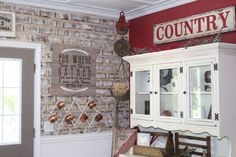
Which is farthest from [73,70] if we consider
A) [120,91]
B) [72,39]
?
[120,91]

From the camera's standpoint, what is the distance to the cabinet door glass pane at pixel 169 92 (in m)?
3.84

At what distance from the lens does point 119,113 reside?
4980 mm

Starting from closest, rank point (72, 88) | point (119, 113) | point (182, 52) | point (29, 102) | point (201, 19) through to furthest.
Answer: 1. point (182, 52)
2. point (201, 19)
3. point (29, 102)
4. point (72, 88)
5. point (119, 113)

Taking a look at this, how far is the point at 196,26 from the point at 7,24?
7.12 feet

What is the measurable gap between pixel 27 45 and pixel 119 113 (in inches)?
63.2

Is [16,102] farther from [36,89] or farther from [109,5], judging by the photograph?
[109,5]

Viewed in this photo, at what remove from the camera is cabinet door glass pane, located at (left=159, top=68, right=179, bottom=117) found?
3.84 metres

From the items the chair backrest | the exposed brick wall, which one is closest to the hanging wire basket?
the exposed brick wall

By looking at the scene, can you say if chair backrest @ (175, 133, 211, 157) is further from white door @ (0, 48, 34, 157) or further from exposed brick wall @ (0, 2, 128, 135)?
white door @ (0, 48, 34, 157)

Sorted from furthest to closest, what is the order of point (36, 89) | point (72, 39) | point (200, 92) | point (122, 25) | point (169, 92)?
1. point (122, 25)
2. point (72, 39)
3. point (36, 89)
4. point (169, 92)
5. point (200, 92)

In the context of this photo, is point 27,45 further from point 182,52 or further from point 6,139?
point 182,52

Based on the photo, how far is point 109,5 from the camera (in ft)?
14.9

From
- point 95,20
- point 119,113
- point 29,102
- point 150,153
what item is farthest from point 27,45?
point 150,153

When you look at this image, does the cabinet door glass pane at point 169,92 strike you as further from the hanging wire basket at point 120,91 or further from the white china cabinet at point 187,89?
the hanging wire basket at point 120,91
